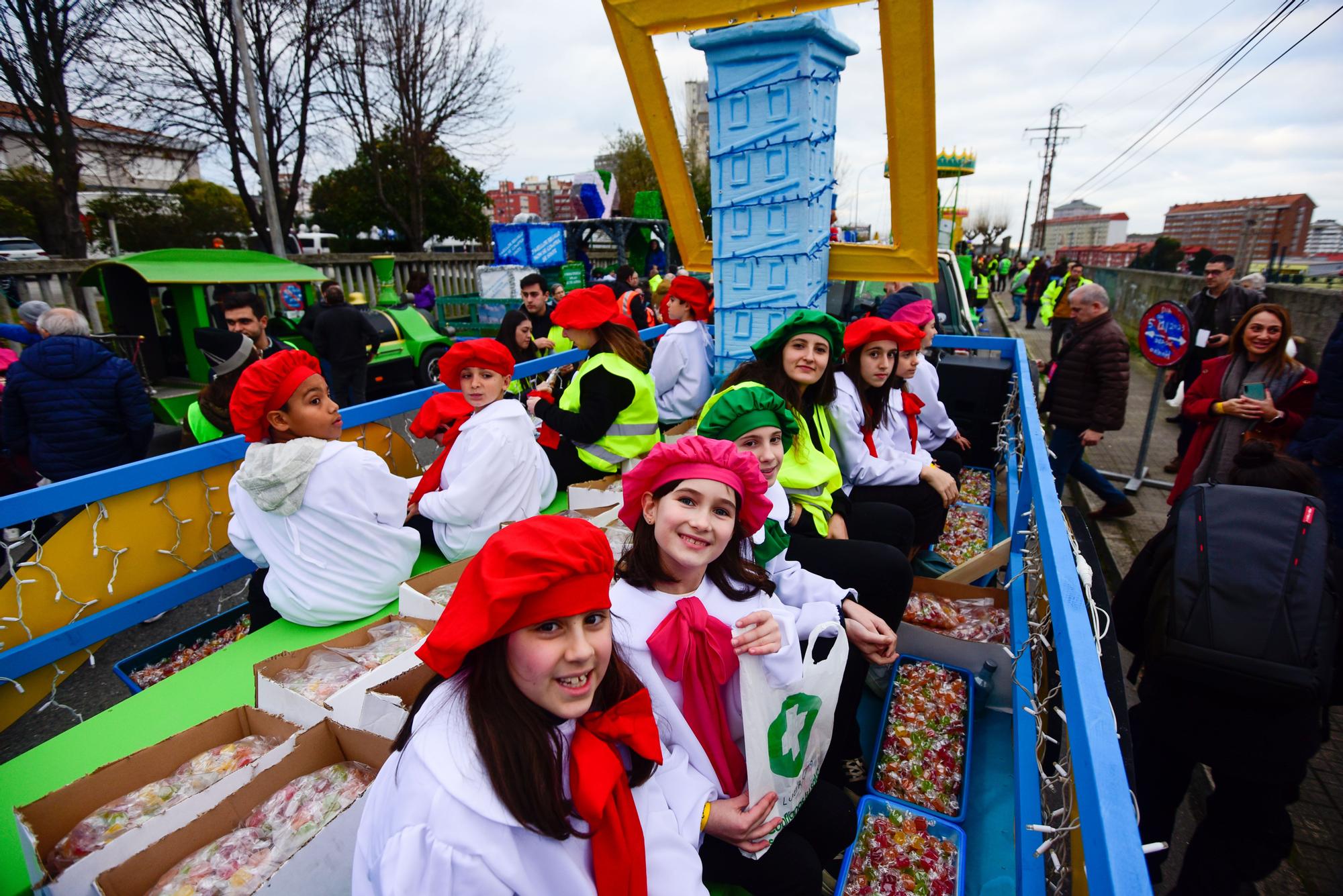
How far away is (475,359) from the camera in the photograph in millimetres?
3271

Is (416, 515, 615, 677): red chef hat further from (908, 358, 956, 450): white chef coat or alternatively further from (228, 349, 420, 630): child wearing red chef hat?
(908, 358, 956, 450): white chef coat

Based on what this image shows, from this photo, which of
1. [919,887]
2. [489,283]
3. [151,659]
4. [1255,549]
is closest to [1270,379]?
[1255,549]

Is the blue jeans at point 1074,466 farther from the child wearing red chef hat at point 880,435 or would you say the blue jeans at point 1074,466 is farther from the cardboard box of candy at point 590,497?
the cardboard box of candy at point 590,497

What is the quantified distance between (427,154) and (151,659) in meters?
20.3

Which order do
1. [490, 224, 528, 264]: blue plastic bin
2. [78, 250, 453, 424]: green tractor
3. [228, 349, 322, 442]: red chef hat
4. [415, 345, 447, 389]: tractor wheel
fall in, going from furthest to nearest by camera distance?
[490, 224, 528, 264]: blue plastic bin
[415, 345, 447, 389]: tractor wheel
[78, 250, 453, 424]: green tractor
[228, 349, 322, 442]: red chef hat

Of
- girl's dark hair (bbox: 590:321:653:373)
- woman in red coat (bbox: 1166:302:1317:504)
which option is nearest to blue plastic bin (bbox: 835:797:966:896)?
girl's dark hair (bbox: 590:321:653:373)

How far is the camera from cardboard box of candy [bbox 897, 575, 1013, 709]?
9.18ft

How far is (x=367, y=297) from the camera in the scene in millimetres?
14375

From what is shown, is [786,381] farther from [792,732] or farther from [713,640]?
[792,732]

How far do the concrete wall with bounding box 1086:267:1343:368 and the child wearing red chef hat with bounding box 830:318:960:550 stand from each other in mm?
2898

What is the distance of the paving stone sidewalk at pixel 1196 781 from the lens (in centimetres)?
265

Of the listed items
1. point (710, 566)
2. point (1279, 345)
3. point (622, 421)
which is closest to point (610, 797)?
point (710, 566)

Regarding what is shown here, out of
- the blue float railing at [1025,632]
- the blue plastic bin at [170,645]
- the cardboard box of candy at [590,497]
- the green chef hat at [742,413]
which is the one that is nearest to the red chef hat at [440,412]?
the blue float railing at [1025,632]

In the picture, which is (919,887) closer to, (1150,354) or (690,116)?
(1150,354)
